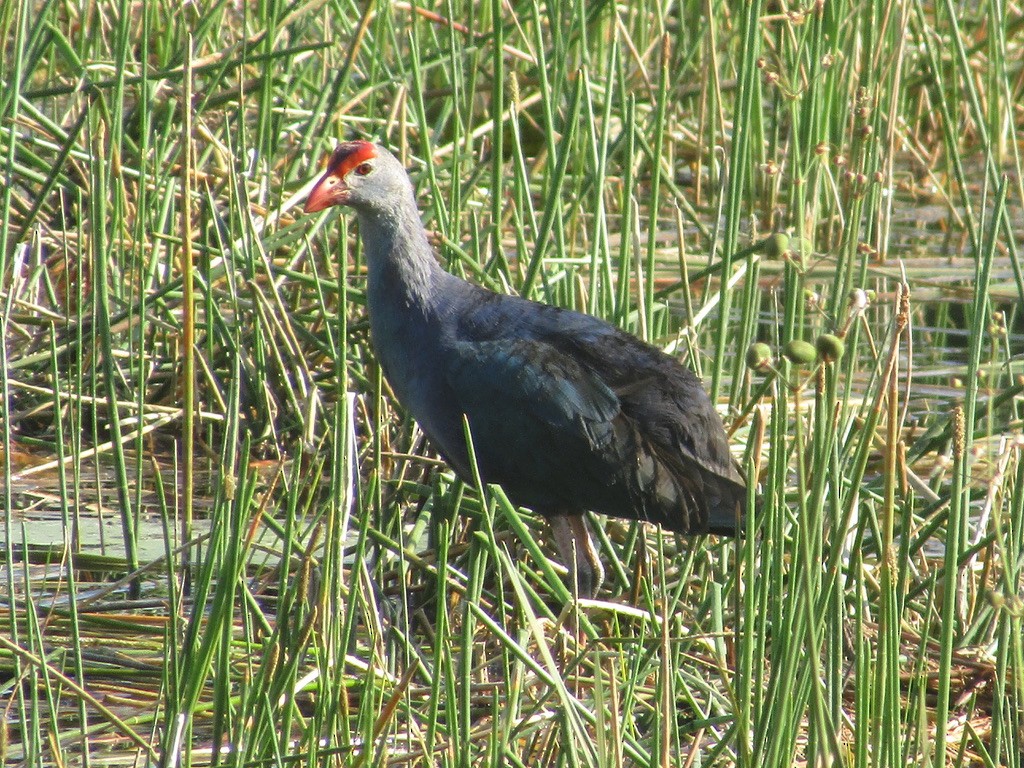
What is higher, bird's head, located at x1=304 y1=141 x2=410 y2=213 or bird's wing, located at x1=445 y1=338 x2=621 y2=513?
bird's head, located at x1=304 y1=141 x2=410 y2=213

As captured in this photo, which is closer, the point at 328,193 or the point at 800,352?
the point at 800,352

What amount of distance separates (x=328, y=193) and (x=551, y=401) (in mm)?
572

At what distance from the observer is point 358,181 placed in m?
2.82

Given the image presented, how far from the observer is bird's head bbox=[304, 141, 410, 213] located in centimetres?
279

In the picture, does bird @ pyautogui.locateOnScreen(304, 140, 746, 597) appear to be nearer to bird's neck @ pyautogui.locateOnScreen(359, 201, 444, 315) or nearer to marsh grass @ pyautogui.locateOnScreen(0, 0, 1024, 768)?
bird's neck @ pyautogui.locateOnScreen(359, 201, 444, 315)

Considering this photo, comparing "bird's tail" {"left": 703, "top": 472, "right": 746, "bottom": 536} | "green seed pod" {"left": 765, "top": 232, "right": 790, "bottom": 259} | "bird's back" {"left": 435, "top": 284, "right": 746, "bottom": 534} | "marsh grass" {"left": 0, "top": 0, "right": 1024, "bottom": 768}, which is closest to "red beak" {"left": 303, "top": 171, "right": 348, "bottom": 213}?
"marsh grass" {"left": 0, "top": 0, "right": 1024, "bottom": 768}

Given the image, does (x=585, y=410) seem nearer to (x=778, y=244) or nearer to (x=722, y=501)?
Result: (x=722, y=501)

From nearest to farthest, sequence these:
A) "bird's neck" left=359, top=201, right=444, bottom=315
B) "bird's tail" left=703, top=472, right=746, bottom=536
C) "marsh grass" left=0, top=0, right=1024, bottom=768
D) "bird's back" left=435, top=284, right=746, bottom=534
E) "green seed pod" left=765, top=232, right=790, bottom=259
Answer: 1. "green seed pod" left=765, top=232, right=790, bottom=259
2. "marsh grass" left=0, top=0, right=1024, bottom=768
3. "bird's tail" left=703, top=472, right=746, bottom=536
4. "bird's back" left=435, top=284, right=746, bottom=534
5. "bird's neck" left=359, top=201, right=444, bottom=315

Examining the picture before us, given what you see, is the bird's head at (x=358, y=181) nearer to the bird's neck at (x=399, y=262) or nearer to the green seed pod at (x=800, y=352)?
the bird's neck at (x=399, y=262)

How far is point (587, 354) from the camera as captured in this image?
2.73 meters

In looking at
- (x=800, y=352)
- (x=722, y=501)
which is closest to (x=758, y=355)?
(x=800, y=352)

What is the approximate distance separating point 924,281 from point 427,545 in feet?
6.63

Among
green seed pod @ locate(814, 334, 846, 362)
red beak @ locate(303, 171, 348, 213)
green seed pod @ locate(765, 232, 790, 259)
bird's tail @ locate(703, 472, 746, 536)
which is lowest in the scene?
bird's tail @ locate(703, 472, 746, 536)

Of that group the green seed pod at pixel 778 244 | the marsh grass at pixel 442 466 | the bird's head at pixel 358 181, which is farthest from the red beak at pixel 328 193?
the green seed pod at pixel 778 244
